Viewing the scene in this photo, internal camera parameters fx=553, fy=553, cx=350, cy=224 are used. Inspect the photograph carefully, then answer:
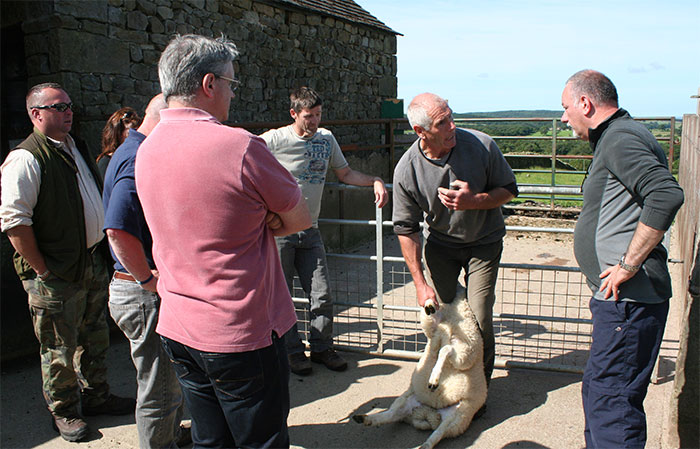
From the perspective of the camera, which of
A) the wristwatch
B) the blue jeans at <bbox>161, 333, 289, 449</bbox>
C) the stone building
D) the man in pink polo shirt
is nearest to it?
the man in pink polo shirt

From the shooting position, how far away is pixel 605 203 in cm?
253

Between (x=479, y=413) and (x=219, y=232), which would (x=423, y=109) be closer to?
(x=219, y=232)

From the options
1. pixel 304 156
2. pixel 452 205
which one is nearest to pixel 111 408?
pixel 304 156

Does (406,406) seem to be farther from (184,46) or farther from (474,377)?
(184,46)

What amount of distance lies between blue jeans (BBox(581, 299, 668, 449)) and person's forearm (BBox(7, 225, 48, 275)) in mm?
3116

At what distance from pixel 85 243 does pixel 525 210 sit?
1076cm

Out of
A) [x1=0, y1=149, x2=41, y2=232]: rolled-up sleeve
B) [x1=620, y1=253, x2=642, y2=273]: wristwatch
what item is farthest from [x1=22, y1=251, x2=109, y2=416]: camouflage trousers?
[x1=620, y1=253, x2=642, y2=273]: wristwatch

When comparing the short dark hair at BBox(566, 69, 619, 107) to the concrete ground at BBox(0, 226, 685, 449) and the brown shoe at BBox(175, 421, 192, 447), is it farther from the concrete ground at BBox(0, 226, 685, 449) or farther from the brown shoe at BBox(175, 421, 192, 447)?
the brown shoe at BBox(175, 421, 192, 447)

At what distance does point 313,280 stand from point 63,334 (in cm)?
180

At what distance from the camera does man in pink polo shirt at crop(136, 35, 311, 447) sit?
1.81 meters

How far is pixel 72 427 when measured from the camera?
11.2 ft

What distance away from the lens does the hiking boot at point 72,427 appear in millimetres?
3396

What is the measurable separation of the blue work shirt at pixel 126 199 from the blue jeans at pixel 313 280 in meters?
1.75

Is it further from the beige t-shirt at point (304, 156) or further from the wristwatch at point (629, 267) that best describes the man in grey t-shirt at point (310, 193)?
the wristwatch at point (629, 267)
